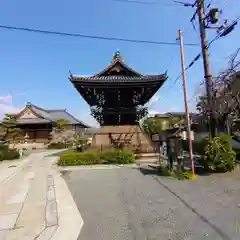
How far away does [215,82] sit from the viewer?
15.0 meters

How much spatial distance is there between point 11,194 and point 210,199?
6740 mm

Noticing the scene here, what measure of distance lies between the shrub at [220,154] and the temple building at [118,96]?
30.6 feet

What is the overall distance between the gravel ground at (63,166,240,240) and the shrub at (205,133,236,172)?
0.72 m

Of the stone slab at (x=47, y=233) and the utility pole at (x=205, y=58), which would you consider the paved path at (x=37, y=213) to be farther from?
the utility pole at (x=205, y=58)

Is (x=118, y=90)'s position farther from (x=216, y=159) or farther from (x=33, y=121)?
(x=33, y=121)

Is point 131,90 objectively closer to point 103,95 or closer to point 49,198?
point 103,95

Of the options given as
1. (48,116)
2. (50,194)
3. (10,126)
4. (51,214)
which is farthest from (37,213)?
(48,116)

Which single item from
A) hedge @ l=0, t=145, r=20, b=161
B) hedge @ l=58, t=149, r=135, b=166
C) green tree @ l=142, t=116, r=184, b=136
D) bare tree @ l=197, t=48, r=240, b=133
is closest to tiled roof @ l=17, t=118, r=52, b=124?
green tree @ l=142, t=116, r=184, b=136

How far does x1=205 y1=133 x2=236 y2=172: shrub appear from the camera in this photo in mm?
10461

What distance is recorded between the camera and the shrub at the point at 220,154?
1046cm

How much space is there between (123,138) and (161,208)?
1366cm

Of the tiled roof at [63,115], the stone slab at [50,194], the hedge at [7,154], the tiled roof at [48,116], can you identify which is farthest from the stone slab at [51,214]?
the tiled roof at [63,115]

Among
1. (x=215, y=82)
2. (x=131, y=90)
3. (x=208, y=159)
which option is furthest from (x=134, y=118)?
(x=208, y=159)

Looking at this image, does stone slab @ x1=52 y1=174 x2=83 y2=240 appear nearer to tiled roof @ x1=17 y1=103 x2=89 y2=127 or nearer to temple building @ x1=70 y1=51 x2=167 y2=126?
temple building @ x1=70 y1=51 x2=167 y2=126
